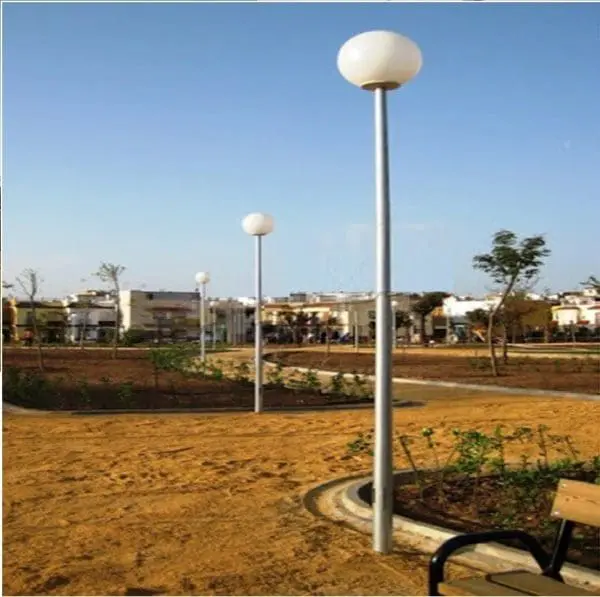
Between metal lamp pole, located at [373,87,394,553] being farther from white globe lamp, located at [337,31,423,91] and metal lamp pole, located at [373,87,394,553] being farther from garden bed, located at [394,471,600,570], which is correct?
garden bed, located at [394,471,600,570]

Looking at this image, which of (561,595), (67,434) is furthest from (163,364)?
(561,595)

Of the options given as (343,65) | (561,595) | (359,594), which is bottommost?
(359,594)

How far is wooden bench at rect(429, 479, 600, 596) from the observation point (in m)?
3.06

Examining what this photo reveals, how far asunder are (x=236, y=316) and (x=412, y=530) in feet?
194

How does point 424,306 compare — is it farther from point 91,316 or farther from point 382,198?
point 382,198

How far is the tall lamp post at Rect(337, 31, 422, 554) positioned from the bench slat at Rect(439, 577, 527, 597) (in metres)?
1.40

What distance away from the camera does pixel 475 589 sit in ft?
9.89

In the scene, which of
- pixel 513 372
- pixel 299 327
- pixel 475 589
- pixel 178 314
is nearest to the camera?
pixel 475 589

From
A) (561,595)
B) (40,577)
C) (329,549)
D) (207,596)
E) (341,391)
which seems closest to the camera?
(561,595)

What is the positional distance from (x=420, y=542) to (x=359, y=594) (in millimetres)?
949

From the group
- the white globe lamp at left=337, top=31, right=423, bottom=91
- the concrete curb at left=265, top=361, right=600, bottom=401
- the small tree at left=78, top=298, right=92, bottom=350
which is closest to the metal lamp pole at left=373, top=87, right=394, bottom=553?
the white globe lamp at left=337, top=31, right=423, bottom=91

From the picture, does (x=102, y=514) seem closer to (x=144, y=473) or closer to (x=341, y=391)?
(x=144, y=473)

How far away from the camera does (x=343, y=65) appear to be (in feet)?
15.1

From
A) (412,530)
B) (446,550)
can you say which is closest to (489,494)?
(412,530)
